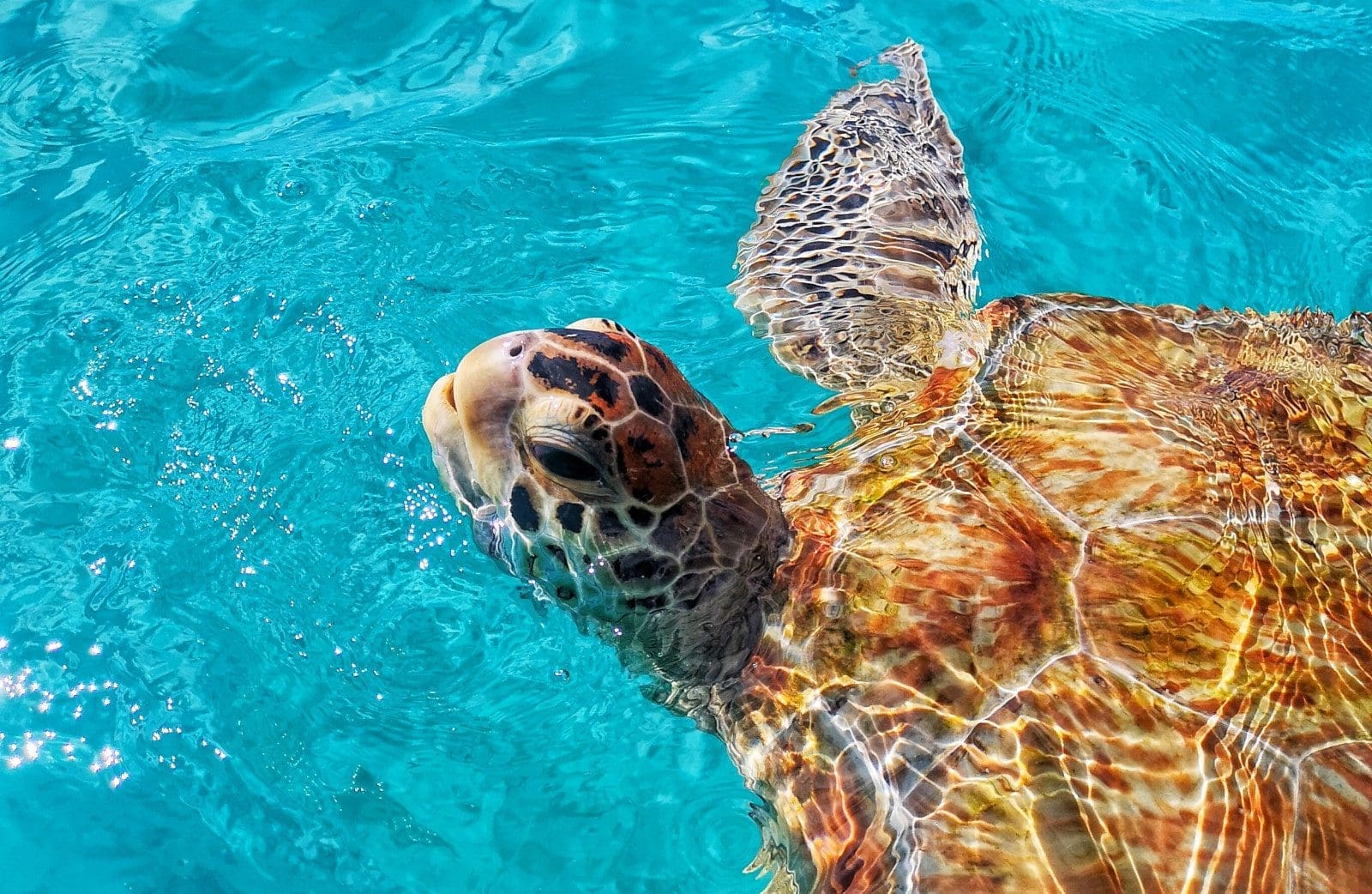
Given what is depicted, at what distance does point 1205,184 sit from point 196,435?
424 cm

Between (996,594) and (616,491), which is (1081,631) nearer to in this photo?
(996,594)

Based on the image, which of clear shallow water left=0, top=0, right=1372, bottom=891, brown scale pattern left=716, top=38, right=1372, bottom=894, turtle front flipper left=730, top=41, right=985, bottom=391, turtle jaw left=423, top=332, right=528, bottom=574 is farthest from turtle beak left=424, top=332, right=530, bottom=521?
turtle front flipper left=730, top=41, right=985, bottom=391

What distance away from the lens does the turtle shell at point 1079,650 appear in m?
1.74

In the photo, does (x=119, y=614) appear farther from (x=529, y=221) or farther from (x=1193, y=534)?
(x=1193, y=534)

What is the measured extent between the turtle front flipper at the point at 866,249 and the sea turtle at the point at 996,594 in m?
0.58

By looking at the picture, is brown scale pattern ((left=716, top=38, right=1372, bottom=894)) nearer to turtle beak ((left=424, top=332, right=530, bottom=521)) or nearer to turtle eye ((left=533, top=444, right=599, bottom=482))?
turtle eye ((left=533, top=444, right=599, bottom=482))

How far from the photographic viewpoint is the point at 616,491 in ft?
6.63

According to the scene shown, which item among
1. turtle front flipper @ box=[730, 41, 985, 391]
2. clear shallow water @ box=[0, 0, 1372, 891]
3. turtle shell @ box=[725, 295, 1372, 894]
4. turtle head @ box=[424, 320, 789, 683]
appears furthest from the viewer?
turtle front flipper @ box=[730, 41, 985, 391]

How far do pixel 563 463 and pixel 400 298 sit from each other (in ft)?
6.81

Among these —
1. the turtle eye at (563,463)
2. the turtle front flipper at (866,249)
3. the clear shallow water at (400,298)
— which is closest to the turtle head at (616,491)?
the turtle eye at (563,463)

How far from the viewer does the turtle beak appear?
6.53 ft

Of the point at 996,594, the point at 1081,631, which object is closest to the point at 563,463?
the point at 996,594

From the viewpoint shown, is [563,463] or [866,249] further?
[866,249]

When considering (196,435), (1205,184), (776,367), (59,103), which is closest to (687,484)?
(776,367)
